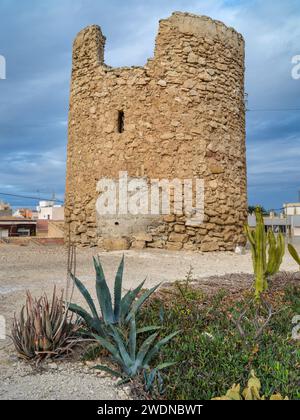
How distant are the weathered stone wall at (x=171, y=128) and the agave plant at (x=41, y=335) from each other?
6.04 m

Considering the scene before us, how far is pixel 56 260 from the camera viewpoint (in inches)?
309

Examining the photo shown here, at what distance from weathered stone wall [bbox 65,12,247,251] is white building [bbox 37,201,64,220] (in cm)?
2227

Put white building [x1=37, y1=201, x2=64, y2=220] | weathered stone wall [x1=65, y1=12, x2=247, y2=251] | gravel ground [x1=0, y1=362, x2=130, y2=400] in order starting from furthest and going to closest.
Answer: white building [x1=37, y1=201, x2=64, y2=220]
weathered stone wall [x1=65, y1=12, x2=247, y2=251]
gravel ground [x1=0, y1=362, x2=130, y2=400]

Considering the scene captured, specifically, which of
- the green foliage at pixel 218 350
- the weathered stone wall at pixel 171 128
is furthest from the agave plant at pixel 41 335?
the weathered stone wall at pixel 171 128

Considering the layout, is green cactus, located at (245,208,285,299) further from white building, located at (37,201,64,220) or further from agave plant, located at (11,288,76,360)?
white building, located at (37,201,64,220)

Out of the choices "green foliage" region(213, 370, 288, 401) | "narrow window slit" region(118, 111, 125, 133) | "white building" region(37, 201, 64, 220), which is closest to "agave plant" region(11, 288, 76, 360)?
"green foliage" region(213, 370, 288, 401)

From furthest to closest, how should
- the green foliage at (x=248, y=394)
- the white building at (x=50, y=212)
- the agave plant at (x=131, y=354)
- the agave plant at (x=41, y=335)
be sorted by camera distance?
the white building at (x=50, y=212) < the agave plant at (x=41, y=335) < the agave plant at (x=131, y=354) < the green foliage at (x=248, y=394)

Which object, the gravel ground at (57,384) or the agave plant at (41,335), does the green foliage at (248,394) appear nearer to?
the gravel ground at (57,384)

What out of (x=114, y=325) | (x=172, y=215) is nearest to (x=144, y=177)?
(x=172, y=215)

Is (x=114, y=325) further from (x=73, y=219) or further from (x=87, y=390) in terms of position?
(x=73, y=219)

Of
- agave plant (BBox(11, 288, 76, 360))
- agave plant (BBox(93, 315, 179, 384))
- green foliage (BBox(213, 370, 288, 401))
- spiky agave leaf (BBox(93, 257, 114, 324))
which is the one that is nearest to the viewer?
green foliage (BBox(213, 370, 288, 401))

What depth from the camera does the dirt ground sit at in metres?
2.63

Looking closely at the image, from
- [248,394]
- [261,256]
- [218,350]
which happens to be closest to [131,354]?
[218,350]

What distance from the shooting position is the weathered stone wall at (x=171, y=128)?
9391 millimetres
